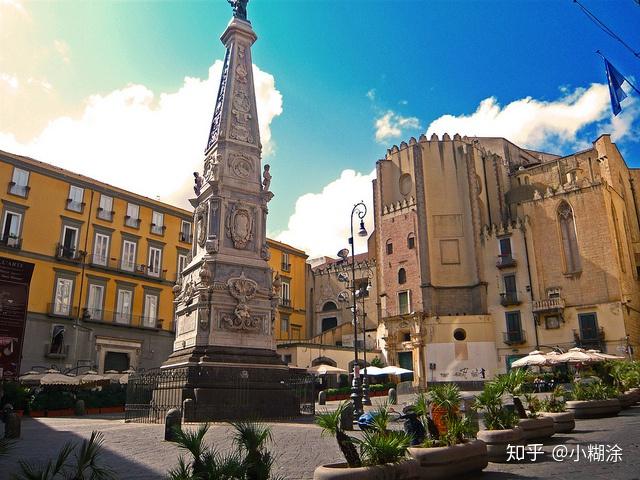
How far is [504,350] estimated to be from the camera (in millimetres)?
38500

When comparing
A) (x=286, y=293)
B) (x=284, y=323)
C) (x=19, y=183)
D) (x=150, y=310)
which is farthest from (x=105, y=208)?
(x=284, y=323)

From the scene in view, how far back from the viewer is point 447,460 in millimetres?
6688

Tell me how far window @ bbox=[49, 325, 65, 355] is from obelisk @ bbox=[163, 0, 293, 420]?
1662 cm

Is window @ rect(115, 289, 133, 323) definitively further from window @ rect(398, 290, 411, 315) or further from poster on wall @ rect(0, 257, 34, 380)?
window @ rect(398, 290, 411, 315)

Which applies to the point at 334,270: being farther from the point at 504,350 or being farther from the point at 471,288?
the point at 504,350

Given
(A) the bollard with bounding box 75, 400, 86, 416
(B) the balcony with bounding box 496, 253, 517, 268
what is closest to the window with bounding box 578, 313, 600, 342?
(B) the balcony with bounding box 496, 253, 517, 268

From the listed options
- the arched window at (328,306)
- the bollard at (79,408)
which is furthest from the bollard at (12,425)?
the arched window at (328,306)

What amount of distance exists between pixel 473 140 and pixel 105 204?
31.6 metres

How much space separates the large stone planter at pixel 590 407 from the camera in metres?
13.4

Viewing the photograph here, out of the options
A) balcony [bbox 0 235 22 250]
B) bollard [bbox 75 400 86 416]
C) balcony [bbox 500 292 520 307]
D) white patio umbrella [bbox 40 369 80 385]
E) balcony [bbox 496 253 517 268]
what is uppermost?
balcony [bbox 496 253 517 268]

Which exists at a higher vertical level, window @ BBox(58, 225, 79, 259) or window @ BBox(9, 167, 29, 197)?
window @ BBox(9, 167, 29, 197)

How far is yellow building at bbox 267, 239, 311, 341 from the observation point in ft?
157

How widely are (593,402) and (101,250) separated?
31.2 metres

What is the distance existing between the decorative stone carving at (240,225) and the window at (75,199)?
21503mm
